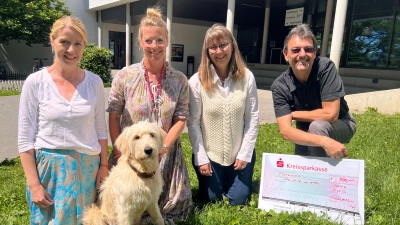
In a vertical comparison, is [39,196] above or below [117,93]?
below

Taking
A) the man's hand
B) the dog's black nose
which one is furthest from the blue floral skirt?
the man's hand

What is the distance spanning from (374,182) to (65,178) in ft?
12.3

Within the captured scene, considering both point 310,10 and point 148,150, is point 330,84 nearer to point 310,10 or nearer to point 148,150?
point 148,150

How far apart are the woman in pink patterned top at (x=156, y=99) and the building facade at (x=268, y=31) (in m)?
8.81

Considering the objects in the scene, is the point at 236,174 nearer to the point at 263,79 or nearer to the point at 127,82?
the point at 127,82

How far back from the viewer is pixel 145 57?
3.12 m

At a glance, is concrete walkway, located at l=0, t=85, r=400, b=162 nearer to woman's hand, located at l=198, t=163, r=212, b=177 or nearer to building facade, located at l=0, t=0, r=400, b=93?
building facade, located at l=0, t=0, r=400, b=93

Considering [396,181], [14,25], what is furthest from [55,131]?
[14,25]

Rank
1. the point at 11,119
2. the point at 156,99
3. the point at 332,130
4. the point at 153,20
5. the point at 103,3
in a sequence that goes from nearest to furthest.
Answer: the point at 153,20 < the point at 156,99 < the point at 332,130 < the point at 11,119 < the point at 103,3

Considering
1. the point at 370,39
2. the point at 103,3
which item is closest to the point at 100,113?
the point at 370,39

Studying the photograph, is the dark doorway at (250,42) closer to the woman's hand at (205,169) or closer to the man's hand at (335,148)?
the woman's hand at (205,169)

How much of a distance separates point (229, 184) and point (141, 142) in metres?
1.58

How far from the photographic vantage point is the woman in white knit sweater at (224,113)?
3.41 m

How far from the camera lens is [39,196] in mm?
2441
